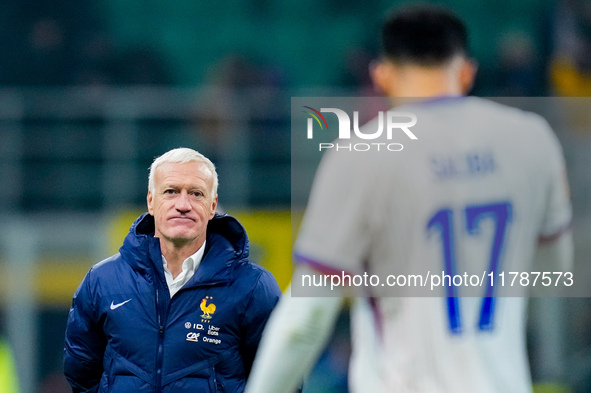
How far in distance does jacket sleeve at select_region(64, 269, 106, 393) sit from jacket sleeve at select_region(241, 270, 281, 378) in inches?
21.2

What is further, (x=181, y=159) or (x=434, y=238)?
(x=181, y=159)

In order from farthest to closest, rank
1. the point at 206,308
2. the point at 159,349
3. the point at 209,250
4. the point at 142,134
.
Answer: the point at 142,134 < the point at 209,250 < the point at 206,308 < the point at 159,349

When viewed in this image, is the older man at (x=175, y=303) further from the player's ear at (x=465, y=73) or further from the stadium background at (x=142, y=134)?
the stadium background at (x=142, y=134)

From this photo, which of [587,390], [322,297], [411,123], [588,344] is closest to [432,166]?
[411,123]

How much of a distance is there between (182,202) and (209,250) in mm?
221

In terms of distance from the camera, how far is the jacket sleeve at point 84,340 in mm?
3461

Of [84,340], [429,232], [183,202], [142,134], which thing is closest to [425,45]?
[429,232]

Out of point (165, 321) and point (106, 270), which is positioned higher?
point (106, 270)

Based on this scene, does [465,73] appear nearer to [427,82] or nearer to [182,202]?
[427,82]

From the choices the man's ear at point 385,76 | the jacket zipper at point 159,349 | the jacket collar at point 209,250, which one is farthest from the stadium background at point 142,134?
the man's ear at point 385,76

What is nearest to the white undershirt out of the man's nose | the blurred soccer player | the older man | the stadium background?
the older man

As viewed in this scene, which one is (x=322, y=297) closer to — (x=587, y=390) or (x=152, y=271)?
(x=152, y=271)

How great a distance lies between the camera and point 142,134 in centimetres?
999

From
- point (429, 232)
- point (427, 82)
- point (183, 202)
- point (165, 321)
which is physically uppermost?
point (427, 82)
